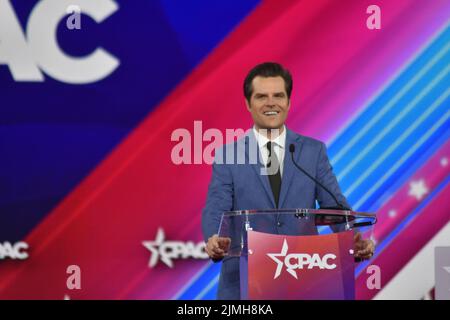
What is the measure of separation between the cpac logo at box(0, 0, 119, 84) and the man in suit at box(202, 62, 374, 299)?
1.04 m

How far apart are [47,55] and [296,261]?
257cm

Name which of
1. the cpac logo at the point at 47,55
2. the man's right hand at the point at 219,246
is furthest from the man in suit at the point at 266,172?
the cpac logo at the point at 47,55

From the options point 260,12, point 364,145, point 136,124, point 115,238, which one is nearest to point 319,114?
point 364,145

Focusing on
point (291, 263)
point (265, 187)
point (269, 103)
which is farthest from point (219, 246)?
point (269, 103)

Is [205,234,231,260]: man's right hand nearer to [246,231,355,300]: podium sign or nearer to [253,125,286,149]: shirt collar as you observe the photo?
[246,231,355,300]: podium sign

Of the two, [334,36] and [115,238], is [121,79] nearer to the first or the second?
[115,238]

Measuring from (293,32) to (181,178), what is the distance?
113cm

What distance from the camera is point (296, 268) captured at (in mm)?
3154

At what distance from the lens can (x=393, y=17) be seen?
5023 millimetres

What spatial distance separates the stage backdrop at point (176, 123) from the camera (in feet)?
16.4

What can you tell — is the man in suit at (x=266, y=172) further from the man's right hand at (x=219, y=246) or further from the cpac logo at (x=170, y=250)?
the cpac logo at (x=170, y=250)

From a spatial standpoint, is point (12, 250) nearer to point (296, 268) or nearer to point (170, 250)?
point (170, 250)

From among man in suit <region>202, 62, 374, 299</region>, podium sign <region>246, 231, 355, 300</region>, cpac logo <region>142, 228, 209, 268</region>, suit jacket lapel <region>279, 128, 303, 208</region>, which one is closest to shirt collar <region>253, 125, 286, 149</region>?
man in suit <region>202, 62, 374, 299</region>
